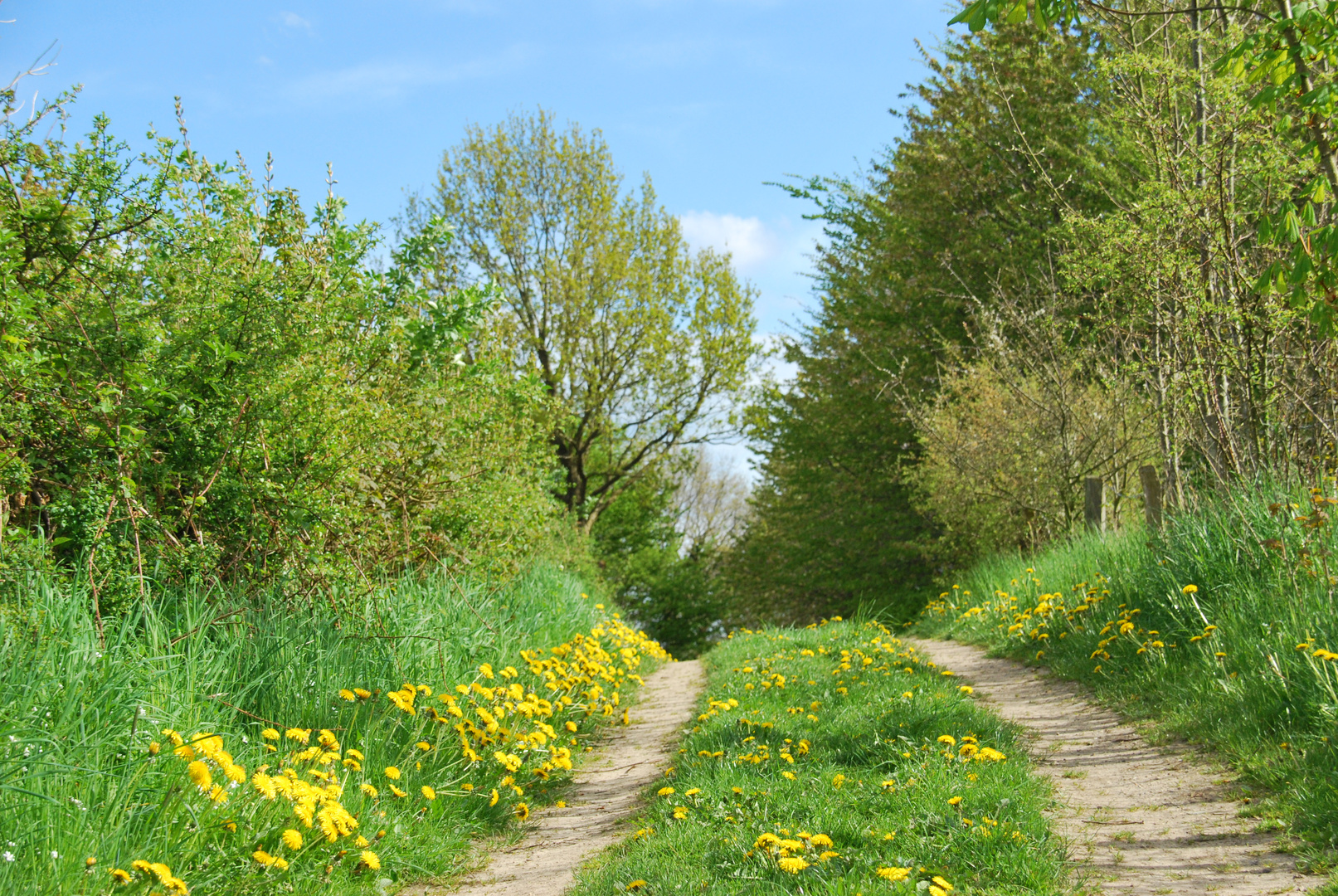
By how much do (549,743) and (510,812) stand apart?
104cm

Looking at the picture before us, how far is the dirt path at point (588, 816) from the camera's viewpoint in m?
4.12

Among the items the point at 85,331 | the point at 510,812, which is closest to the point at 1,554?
the point at 85,331

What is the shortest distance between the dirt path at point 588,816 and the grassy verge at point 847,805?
25cm

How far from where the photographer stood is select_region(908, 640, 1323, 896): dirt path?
137 inches

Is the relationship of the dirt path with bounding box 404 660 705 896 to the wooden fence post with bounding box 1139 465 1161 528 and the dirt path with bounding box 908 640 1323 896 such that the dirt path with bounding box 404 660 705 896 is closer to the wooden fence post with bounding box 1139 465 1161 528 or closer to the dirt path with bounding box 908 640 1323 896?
the dirt path with bounding box 908 640 1323 896

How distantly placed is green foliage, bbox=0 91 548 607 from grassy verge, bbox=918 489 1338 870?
5608 mm

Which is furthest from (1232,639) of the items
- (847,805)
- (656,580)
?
(656,580)

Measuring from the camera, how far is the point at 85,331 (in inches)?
200

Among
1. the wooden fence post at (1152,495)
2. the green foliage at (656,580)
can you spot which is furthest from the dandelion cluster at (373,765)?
Answer: the green foliage at (656,580)

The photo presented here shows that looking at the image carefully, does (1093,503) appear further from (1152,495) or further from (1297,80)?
(1297,80)

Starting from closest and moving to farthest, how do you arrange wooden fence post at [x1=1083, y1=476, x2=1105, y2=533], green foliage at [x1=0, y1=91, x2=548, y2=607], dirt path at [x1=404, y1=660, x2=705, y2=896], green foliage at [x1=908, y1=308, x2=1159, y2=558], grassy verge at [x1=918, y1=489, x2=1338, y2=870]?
dirt path at [x1=404, y1=660, x2=705, y2=896], grassy verge at [x1=918, y1=489, x2=1338, y2=870], green foliage at [x1=0, y1=91, x2=548, y2=607], wooden fence post at [x1=1083, y1=476, x2=1105, y2=533], green foliage at [x1=908, y1=308, x2=1159, y2=558]

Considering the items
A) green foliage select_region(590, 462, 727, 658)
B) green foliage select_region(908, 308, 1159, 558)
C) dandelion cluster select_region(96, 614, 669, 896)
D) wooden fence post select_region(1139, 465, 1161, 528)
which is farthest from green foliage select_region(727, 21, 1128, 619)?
dandelion cluster select_region(96, 614, 669, 896)

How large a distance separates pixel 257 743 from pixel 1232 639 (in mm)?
5809

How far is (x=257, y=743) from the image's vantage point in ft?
14.2
